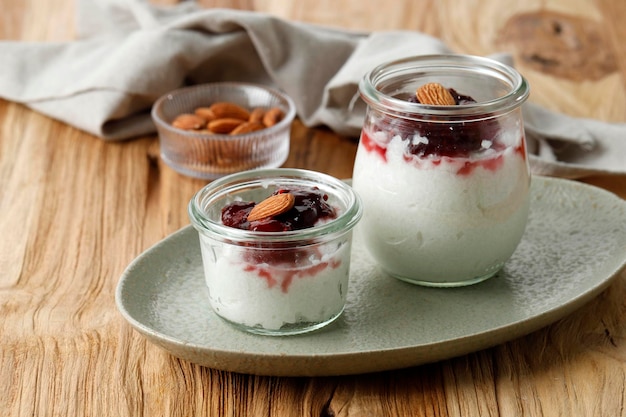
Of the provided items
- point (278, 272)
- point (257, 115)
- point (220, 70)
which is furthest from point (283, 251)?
point (220, 70)

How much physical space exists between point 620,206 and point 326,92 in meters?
0.63

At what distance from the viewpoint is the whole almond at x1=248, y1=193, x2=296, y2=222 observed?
3.67 feet

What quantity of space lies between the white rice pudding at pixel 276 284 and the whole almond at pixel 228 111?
27.1 inches

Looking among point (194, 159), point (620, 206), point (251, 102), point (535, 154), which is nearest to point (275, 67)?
point (251, 102)

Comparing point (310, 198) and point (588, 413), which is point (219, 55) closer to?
point (310, 198)

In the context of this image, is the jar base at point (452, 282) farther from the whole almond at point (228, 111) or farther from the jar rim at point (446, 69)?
the whole almond at point (228, 111)

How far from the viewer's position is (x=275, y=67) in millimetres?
1923

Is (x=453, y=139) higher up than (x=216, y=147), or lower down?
higher up

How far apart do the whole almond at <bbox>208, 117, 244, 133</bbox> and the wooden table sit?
109mm

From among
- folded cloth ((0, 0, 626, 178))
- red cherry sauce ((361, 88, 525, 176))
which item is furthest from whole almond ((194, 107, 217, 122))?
red cherry sauce ((361, 88, 525, 176))

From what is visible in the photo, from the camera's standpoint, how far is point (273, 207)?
1122 mm

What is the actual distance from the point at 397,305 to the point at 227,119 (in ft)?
2.25

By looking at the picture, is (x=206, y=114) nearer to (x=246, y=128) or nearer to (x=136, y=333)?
(x=246, y=128)

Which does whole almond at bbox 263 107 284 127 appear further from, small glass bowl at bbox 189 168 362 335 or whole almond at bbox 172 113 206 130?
small glass bowl at bbox 189 168 362 335
